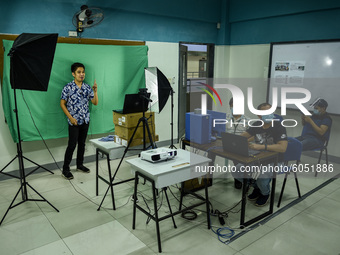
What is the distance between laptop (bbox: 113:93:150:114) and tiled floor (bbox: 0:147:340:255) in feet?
3.52

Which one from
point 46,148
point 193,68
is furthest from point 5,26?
point 193,68

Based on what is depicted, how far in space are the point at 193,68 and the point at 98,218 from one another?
320 inches

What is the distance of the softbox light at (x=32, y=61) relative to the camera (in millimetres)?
2734

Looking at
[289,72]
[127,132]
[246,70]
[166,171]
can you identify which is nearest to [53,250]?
[166,171]

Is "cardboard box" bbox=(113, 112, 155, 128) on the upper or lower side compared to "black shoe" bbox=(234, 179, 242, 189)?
upper

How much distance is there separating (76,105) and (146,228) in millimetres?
2002

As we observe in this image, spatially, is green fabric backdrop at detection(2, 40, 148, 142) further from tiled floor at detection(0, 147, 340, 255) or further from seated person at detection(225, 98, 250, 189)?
seated person at detection(225, 98, 250, 189)

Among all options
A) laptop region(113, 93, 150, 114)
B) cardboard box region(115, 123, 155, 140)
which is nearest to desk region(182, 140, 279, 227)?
cardboard box region(115, 123, 155, 140)

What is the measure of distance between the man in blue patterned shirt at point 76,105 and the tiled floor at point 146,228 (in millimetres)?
689

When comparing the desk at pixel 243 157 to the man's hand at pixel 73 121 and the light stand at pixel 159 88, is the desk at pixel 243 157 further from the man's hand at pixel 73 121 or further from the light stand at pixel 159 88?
the man's hand at pixel 73 121

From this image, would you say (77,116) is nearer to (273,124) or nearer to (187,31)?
(273,124)

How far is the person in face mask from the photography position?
394 cm

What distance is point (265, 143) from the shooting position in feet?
9.59

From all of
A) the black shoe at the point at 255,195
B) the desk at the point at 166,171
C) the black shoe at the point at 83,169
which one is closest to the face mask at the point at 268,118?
the black shoe at the point at 255,195
